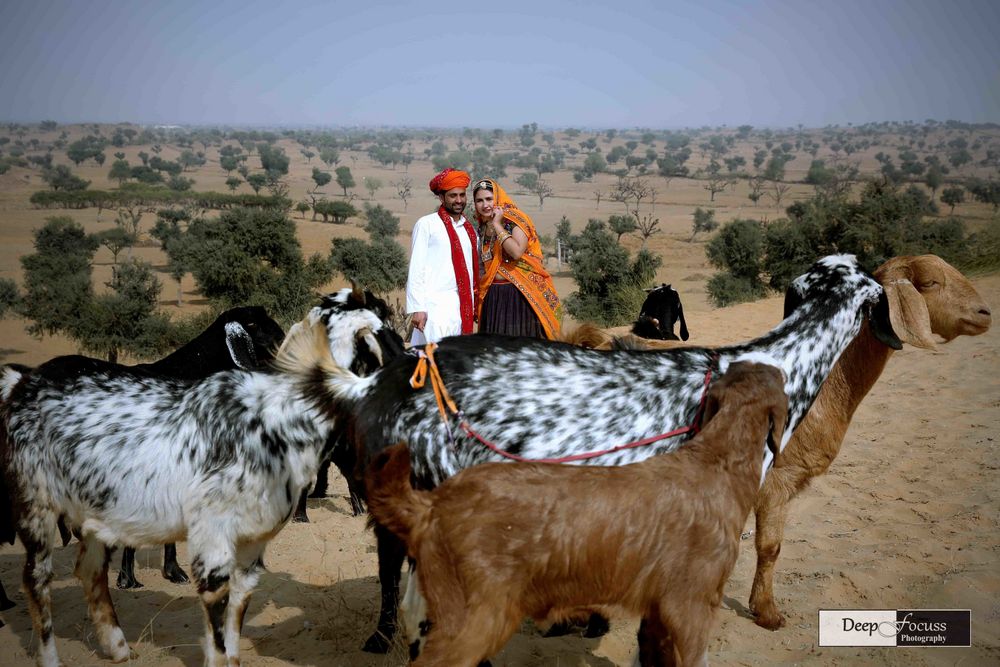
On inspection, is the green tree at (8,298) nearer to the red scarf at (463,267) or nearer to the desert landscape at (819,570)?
the desert landscape at (819,570)

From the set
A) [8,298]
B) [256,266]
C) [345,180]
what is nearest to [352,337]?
[256,266]

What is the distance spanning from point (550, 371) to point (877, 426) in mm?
5741

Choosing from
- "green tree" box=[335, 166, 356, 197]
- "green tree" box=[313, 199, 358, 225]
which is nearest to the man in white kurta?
"green tree" box=[313, 199, 358, 225]

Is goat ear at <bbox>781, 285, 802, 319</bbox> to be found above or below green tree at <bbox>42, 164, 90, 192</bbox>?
below

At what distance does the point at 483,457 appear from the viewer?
3.30 metres

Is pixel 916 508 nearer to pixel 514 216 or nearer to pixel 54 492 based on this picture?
pixel 514 216

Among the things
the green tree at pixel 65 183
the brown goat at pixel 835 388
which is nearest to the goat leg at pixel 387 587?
the brown goat at pixel 835 388

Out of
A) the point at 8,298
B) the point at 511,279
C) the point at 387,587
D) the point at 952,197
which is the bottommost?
the point at 8,298

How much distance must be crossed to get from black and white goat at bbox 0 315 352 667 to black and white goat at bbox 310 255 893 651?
0.31m

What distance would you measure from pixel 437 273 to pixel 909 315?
307 cm

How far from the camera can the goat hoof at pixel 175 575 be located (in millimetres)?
5164

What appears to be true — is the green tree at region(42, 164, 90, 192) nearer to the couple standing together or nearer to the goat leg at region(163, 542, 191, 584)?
the goat leg at region(163, 542, 191, 584)

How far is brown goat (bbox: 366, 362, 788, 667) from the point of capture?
8.06 feet

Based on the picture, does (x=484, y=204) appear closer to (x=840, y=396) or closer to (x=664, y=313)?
(x=840, y=396)
